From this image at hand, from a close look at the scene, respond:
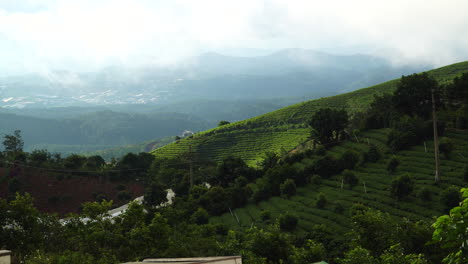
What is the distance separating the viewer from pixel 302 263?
77.6ft

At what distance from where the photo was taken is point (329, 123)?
191 feet

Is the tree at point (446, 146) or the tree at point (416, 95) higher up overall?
the tree at point (416, 95)

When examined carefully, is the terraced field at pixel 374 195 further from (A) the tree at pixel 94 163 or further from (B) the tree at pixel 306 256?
(A) the tree at pixel 94 163

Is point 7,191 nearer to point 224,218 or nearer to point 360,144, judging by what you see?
point 224,218

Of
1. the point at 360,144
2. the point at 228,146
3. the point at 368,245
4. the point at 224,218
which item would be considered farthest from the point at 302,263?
the point at 228,146

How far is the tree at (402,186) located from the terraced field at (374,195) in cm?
89

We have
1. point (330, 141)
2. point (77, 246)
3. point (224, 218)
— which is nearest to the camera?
point (77, 246)

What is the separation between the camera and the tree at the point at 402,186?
38219 mm

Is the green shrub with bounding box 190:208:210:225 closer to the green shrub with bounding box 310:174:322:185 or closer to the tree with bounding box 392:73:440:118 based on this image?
the green shrub with bounding box 310:174:322:185

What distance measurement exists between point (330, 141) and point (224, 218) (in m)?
20.4

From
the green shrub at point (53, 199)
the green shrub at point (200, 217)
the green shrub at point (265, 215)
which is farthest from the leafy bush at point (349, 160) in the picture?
the green shrub at point (53, 199)

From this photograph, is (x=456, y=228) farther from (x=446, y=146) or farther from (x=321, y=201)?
(x=446, y=146)

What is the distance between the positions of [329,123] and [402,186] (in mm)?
20900

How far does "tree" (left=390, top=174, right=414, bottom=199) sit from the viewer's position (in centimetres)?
3822
